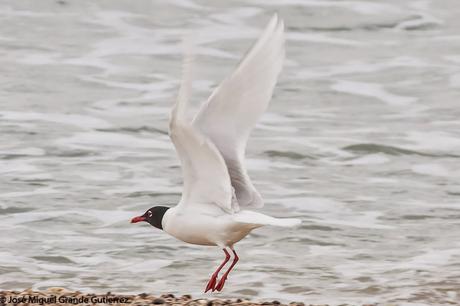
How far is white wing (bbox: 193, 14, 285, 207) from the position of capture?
23.8 feet

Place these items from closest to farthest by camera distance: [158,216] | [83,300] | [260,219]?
[260,219]
[83,300]
[158,216]

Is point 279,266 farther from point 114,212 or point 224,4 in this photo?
point 224,4

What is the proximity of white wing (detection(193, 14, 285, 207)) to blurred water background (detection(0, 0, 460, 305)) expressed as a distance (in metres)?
1.28

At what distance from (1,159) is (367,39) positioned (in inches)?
302

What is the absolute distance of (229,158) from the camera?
24.3ft

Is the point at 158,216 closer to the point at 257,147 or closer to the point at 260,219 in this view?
the point at 260,219

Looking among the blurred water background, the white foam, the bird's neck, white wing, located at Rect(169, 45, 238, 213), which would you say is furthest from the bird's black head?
the white foam

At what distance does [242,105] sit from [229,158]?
14.2 inches

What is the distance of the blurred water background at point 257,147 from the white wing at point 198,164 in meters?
1.22

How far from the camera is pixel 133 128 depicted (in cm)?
1382

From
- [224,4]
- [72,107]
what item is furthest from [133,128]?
[224,4]

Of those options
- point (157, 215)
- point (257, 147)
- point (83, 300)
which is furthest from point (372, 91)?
→ point (83, 300)

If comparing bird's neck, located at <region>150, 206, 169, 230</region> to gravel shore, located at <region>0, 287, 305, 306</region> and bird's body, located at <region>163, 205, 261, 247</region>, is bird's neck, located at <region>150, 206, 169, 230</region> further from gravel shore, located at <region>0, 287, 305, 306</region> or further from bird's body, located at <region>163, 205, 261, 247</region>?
gravel shore, located at <region>0, 287, 305, 306</region>

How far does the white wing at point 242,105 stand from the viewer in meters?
7.25
